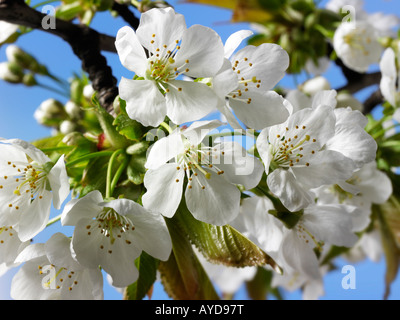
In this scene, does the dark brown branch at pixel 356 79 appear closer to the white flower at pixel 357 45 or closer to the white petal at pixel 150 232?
the white flower at pixel 357 45

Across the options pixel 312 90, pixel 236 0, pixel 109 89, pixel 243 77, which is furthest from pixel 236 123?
pixel 236 0

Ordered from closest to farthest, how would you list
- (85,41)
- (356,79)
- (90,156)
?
(90,156) → (85,41) → (356,79)

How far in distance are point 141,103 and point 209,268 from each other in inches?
22.0

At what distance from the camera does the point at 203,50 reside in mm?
610

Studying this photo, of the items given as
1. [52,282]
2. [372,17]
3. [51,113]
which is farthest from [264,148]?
[372,17]

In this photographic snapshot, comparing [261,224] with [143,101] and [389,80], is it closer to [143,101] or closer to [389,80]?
[143,101]

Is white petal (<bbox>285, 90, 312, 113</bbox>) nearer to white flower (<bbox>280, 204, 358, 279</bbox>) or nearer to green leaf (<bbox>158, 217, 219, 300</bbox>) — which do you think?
white flower (<bbox>280, 204, 358, 279</bbox>)

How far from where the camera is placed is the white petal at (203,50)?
604 millimetres

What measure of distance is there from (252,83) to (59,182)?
12.1 inches

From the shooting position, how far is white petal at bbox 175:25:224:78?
60cm

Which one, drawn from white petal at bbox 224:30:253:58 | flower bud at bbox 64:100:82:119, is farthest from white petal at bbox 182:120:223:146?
flower bud at bbox 64:100:82:119

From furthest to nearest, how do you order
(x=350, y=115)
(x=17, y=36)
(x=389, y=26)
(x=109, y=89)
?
1. (x=389, y=26)
2. (x=17, y=36)
3. (x=109, y=89)
4. (x=350, y=115)

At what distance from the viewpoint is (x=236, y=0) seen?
57.0 inches

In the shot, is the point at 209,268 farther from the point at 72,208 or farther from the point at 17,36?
the point at 17,36
